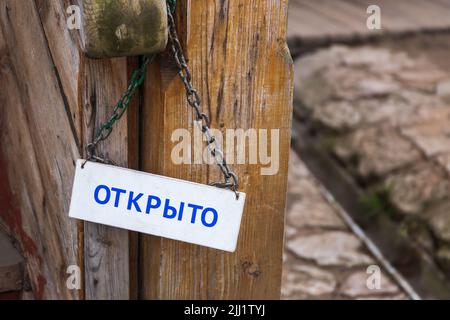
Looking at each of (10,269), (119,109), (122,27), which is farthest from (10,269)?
(122,27)

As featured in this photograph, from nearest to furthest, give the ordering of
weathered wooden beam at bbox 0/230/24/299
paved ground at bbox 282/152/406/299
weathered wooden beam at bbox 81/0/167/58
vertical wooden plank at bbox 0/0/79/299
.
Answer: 1. weathered wooden beam at bbox 81/0/167/58
2. vertical wooden plank at bbox 0/0/79/299
3. weathered wooden beam at bbox 0/230/24/299
4. paved ground at bbox 282/152/406/299

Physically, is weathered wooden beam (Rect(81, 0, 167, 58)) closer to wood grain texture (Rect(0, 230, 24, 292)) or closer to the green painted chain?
the green painted chain

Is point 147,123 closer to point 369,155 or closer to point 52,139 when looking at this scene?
point 52,139

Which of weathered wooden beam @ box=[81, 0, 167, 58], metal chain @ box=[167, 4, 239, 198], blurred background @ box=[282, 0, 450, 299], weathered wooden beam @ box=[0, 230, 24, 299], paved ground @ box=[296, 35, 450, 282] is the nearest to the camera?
weathered wooden beam @ box=[81, 0, 167, 58]

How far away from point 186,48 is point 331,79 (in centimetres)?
343

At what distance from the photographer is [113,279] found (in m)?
2.11

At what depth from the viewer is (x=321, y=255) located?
381cm

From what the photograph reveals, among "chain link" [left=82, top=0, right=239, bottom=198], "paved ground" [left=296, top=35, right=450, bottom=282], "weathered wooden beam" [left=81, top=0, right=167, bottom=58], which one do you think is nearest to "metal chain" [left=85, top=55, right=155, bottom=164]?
"chain link" [left=82, top=0, right=239, bottom=198]

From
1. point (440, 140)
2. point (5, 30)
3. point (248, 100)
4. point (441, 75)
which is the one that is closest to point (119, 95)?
point (248, 100)

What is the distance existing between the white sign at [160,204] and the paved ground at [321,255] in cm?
164

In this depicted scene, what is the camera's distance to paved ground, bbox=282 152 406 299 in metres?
3.54

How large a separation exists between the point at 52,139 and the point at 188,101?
0.40 metres

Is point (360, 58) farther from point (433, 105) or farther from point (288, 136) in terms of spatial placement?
point (288, 136)

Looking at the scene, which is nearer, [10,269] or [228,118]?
[228,118]
